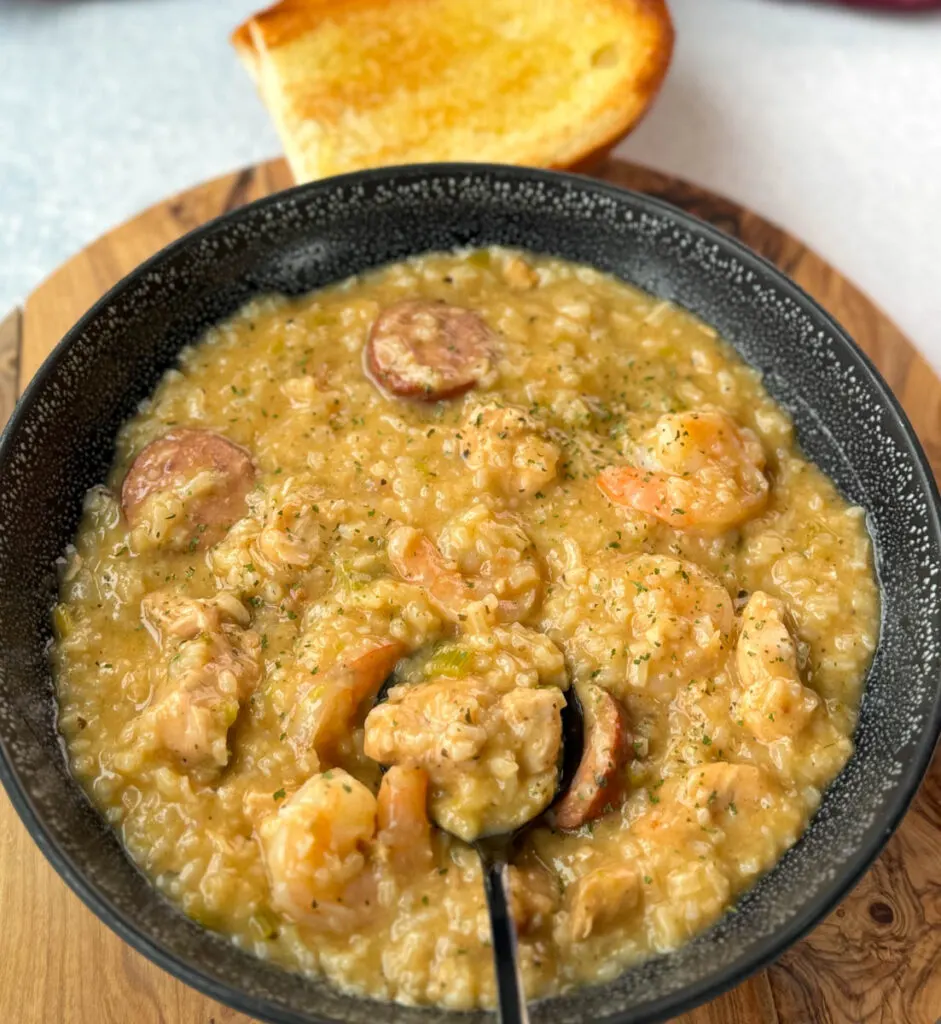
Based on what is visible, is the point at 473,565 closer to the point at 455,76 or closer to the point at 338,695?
the point at 338,695

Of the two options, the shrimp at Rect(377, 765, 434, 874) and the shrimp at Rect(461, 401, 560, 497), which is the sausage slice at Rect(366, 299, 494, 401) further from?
the shrimp at Rect(377, 765, 434, 874)

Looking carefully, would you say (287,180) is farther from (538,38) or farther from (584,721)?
(584,721)

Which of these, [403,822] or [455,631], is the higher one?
[455,631]

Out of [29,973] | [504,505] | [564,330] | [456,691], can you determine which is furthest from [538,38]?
[29,973]

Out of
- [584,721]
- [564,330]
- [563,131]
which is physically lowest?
[584,721]

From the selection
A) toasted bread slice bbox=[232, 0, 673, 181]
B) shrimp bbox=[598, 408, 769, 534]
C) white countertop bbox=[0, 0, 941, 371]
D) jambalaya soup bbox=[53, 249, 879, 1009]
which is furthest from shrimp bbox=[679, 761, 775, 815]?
white countertop bbox=[0, 0, 941, 371]

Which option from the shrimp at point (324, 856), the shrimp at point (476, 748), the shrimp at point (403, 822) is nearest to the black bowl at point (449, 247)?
the shrimp at point (324, 856)

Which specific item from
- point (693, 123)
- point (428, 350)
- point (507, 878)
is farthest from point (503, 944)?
point (693, 123)
